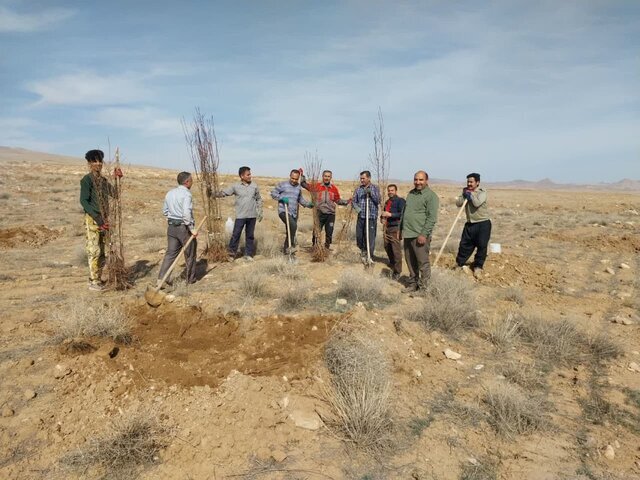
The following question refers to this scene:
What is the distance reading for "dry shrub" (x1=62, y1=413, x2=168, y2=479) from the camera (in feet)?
8.28

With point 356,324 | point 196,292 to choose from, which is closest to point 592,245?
point 356,324

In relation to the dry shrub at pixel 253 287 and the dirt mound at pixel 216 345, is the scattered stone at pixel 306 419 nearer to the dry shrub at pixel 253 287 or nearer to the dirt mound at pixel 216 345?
the dirt mound at pixel 216 345

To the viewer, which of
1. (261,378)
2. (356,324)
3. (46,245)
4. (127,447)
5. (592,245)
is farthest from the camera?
(592,245)

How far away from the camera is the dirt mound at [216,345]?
358cm

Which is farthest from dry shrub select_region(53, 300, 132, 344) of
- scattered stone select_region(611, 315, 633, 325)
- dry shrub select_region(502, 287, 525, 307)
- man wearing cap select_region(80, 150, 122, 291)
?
scattered stone select_region(611, 315, 633, 325)

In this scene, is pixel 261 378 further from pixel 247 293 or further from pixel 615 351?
pixel 615 351

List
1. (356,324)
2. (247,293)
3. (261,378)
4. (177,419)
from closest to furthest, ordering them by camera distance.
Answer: (177,419) < (261,378) < (356,324) < (247,293)

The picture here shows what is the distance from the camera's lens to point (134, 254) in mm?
8008

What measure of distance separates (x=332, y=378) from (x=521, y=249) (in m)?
7.44

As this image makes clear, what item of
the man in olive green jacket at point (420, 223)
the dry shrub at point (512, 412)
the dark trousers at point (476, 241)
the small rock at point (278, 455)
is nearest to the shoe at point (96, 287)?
the small rock at point (278, 455)

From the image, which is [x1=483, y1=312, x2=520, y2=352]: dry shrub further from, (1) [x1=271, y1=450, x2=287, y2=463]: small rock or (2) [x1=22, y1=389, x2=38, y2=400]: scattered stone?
(2) [x1=22, y1=389, x2=38, y2=400]: scattered stone

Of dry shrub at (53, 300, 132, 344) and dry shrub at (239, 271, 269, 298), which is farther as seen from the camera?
dry shrub at (239, 271, 269, 298)

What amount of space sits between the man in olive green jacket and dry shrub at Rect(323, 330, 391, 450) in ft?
7.20

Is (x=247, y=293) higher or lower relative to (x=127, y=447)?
higher
